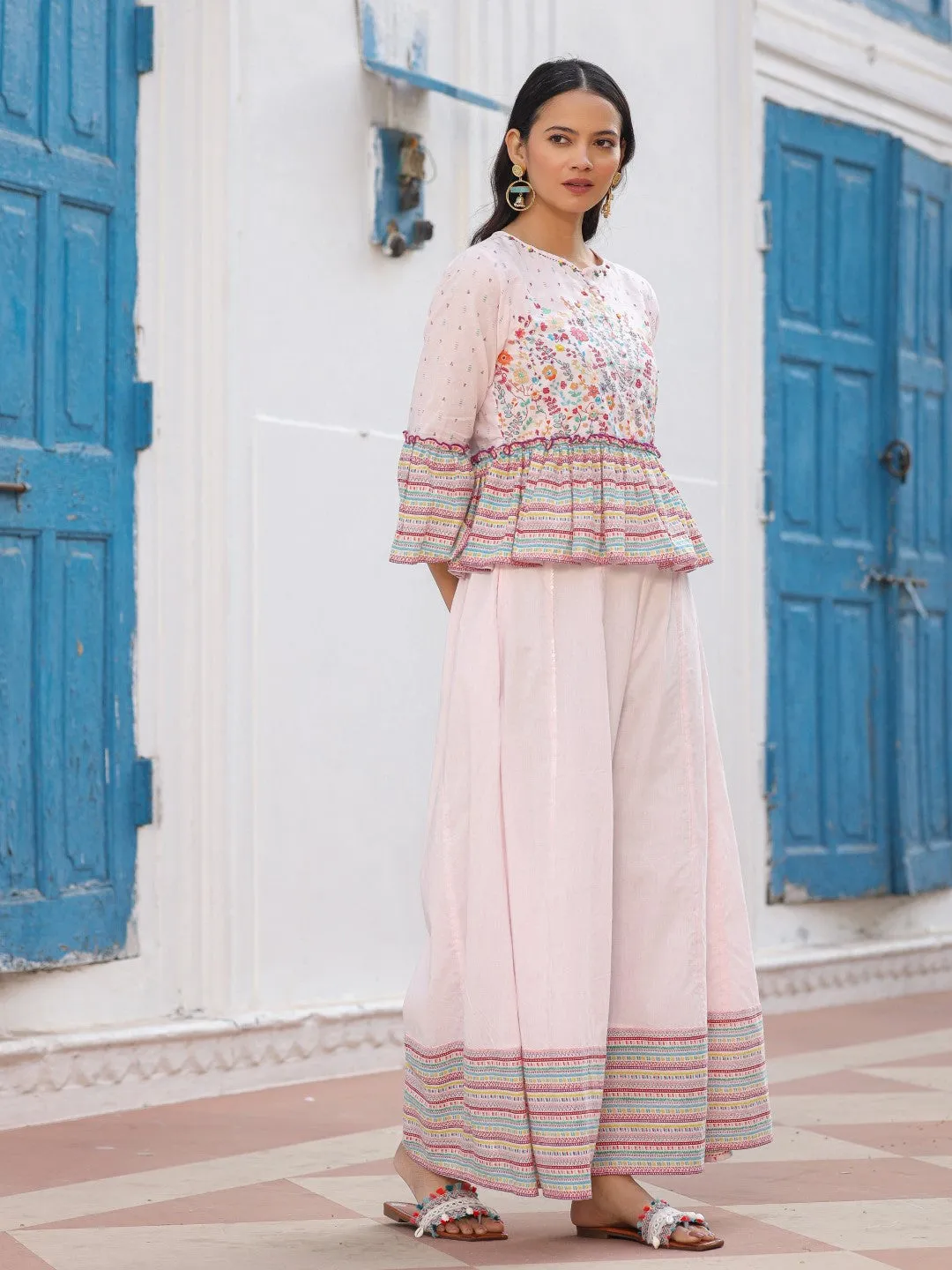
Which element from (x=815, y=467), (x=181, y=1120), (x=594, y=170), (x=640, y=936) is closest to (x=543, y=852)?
(x=640, y=936)

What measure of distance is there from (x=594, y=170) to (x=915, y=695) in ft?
10.9

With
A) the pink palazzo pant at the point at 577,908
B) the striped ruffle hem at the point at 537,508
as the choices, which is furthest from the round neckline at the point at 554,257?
the pink palazzo pant at the point at 577,908

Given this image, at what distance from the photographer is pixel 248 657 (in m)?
3.87

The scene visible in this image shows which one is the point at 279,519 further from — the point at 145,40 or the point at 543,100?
the point at 543,100

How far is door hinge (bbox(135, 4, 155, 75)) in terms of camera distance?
12.4 ft

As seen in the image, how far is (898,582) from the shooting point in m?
5.54

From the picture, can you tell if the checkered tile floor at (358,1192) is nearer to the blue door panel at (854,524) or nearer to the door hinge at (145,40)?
the blue door panel at (854,524)

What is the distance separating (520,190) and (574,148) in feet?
0.39

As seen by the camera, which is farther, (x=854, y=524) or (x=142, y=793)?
(x=854, y=524)

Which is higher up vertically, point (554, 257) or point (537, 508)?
point (554, 257)

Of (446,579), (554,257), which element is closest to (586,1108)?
(446,579)

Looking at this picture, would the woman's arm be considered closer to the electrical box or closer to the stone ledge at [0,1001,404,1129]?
the stone ledge at [0,1001,404,1129]

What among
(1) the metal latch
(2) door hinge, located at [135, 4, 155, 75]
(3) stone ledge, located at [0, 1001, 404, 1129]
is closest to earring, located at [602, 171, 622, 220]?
(2) door hinge, located at [135, 4, 155, 75]

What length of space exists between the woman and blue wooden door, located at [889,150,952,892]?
3.04 m
